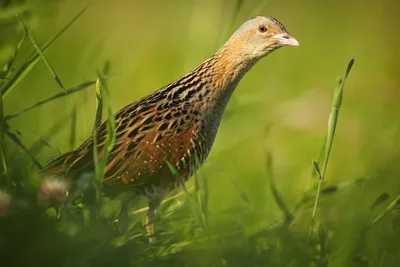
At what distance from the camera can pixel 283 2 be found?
12133 millimetres

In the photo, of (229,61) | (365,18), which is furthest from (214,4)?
(365,18)

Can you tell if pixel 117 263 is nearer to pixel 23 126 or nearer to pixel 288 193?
pixel 288 193

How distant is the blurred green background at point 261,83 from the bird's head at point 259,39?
8 centimetres

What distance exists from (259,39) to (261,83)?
3413 mm

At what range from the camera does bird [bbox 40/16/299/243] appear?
13.5 feet

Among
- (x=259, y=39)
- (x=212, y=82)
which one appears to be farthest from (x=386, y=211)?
(x=259, y=39)

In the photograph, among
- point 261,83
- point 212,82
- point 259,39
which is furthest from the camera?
point 261,83

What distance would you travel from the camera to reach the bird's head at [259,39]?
4801mm

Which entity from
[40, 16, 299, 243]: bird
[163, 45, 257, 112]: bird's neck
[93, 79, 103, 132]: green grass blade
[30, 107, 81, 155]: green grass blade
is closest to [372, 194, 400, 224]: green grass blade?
[40, 16, 299, 243]: bird

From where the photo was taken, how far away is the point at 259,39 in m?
4.81

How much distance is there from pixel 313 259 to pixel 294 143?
3305mm

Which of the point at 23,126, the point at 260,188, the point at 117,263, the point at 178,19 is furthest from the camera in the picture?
the point at 178,19

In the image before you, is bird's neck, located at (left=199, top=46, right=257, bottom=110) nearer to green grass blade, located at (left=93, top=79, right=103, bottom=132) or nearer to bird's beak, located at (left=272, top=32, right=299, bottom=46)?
bird's beak, located at (left=272, top=32, right=299, bottom=46)

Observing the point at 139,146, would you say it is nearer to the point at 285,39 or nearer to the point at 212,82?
the point at 212,82
